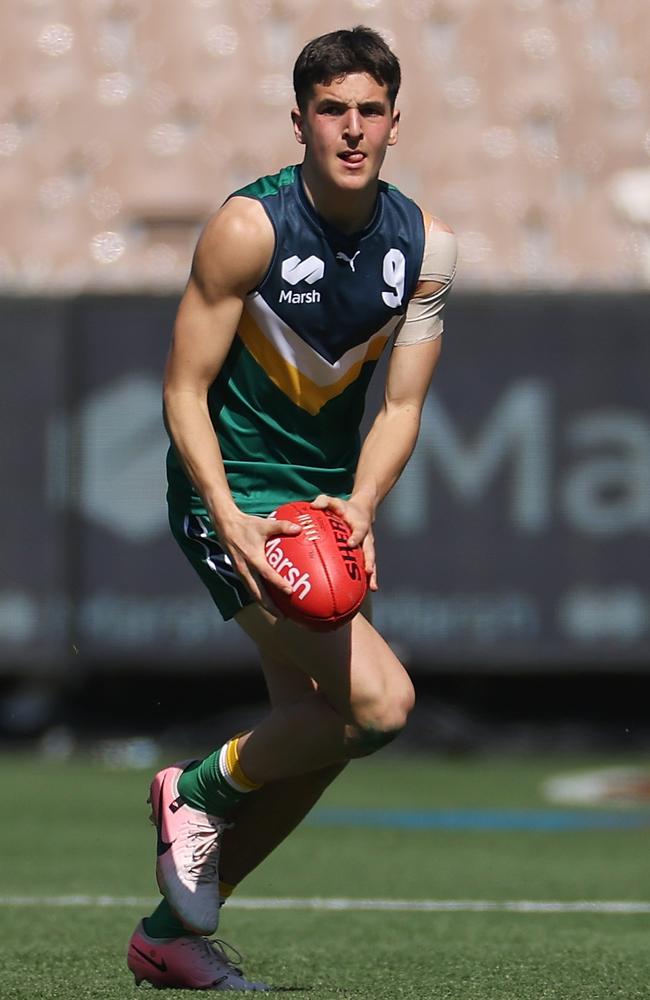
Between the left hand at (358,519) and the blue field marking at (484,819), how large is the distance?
4873 millimetres

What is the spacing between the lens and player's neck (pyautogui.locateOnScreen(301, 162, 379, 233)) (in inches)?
179

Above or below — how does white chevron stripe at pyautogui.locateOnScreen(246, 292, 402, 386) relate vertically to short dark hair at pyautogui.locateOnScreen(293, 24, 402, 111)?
below

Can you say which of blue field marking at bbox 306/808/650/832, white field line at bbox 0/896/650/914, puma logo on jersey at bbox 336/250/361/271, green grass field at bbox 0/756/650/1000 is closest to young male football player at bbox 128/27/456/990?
puma logo on jersey at bbox 336/250/361/271

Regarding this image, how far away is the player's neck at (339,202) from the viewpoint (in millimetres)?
4555

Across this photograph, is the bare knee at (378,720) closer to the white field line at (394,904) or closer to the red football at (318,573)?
the red football at (318,573)

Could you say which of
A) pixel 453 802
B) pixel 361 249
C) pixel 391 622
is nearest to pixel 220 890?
pixel 361 249

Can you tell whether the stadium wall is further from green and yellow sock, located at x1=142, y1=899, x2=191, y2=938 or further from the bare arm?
the bare arm

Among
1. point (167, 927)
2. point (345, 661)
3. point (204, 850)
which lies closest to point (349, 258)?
point (345, 661)

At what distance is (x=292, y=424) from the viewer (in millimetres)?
4711

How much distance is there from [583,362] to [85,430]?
10.0 ft

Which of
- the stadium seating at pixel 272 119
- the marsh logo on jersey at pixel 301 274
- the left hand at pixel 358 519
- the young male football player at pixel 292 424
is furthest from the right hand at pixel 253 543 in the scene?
the stadium seating at pixel 272 119

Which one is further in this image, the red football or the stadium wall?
the stadium wall

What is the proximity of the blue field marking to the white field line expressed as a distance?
7.75ft

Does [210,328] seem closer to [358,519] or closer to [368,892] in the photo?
[358,519]
